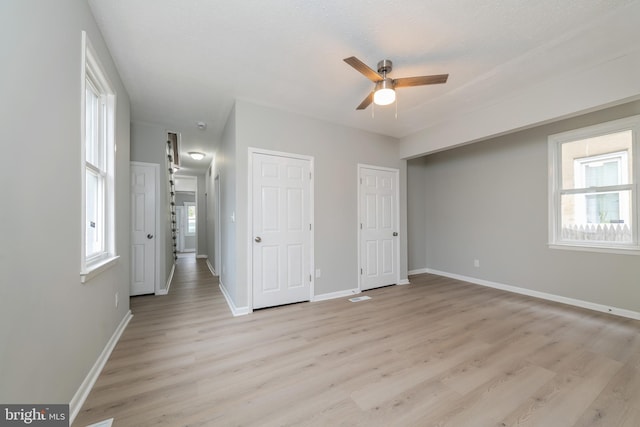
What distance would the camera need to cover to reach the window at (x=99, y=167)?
2.11m

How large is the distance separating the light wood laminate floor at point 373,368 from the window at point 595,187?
101 cm

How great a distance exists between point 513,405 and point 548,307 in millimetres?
2523

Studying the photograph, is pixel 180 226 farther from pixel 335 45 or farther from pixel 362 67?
pixel 362 67

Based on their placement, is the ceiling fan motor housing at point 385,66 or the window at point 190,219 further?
the window at point 190,219

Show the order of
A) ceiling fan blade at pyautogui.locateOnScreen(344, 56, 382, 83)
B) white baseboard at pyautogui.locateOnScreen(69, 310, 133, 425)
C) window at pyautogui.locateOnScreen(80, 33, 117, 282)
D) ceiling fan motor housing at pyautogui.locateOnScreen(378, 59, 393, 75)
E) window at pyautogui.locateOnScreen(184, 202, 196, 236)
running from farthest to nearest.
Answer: window at pyautogui.locateOnScreen(184, 202, 196, 236), ceiling fan motor housing at pyautogui.locateOnScreen(378, 59, 393, 75), window at pyautogui.locateOnScreen(80, 33, 117, 282), ceiling fan blade at pyautogui.locateOnScreen(344, 56, 382, 83), white baseboard at pyautogui.locateOnScreen(69, 310, 133, 425)

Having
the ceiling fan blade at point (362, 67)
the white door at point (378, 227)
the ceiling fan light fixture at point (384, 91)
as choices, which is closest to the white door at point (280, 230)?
the white door at point (378, 227)

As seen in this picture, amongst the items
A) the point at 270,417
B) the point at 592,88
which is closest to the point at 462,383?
the point at 270,417

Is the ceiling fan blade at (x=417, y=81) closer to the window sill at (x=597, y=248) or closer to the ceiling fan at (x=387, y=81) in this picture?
the ceiling fan at (x=387, y=81)

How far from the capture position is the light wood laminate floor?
61.4 inches

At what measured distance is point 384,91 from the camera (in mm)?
2309

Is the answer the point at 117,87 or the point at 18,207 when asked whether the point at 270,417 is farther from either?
the point at 117,87

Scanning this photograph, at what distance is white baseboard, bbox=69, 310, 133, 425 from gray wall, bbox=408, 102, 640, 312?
5069 mm

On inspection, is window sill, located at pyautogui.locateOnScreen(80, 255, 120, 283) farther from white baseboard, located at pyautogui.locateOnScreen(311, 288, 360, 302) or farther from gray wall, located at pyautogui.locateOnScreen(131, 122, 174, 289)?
white baseboard, located at pyautogui.locateOnScreen(311, 288, 360, 302)

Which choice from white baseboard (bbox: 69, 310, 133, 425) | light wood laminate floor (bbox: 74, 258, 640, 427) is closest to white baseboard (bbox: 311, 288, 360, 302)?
light wood laminate floor (bbox: 74, 258, 640, 427)
